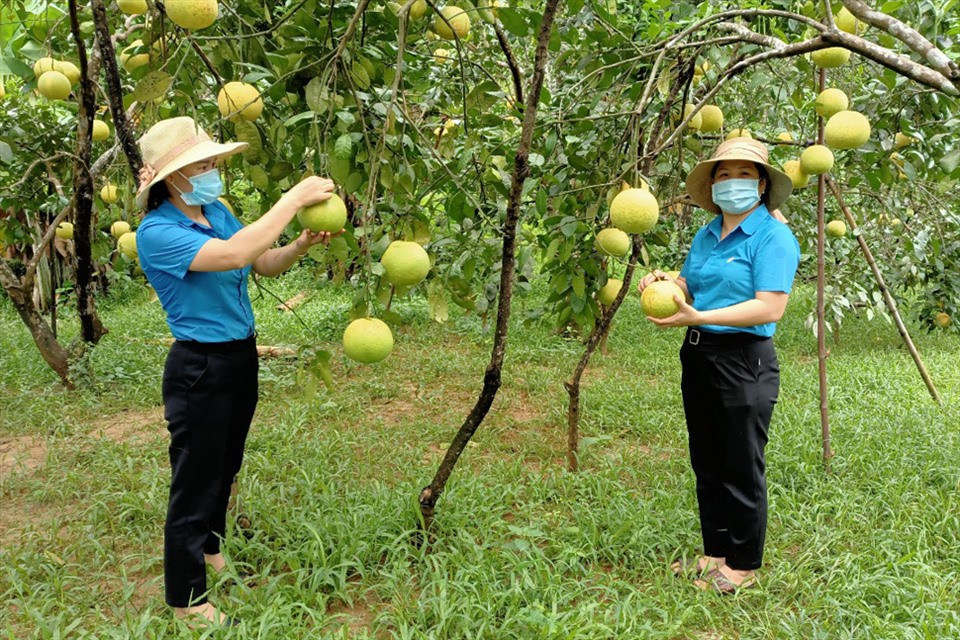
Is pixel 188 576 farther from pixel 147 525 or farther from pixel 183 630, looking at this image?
pixel 147 525

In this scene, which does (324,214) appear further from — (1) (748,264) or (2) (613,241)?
(1) (748,264)

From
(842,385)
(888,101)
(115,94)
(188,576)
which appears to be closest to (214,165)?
(115,94)

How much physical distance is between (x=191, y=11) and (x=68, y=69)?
1863mm

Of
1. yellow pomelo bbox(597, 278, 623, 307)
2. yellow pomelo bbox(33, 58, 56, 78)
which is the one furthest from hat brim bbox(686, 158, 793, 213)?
yellow pomelo bbox(33, 58, 56, 78)

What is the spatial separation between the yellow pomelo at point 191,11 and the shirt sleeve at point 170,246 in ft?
1.59

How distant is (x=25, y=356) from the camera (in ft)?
17.2

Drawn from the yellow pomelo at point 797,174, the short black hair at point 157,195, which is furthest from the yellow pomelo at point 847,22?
the short black hair at point 157,195

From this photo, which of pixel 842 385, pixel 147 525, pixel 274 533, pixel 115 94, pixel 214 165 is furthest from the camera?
pixel 842 385

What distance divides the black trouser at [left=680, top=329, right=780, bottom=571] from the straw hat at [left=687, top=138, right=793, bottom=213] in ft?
1.49

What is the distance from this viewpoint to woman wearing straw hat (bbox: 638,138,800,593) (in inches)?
78.5

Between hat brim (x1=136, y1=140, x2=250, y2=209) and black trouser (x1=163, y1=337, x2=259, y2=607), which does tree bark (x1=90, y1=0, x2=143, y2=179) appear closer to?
hat brim (x1=136, y1=140, x2=250, y2=209)

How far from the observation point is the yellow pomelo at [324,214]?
163 cm

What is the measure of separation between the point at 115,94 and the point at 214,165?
415 millimetres

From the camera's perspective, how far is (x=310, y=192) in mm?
1615
